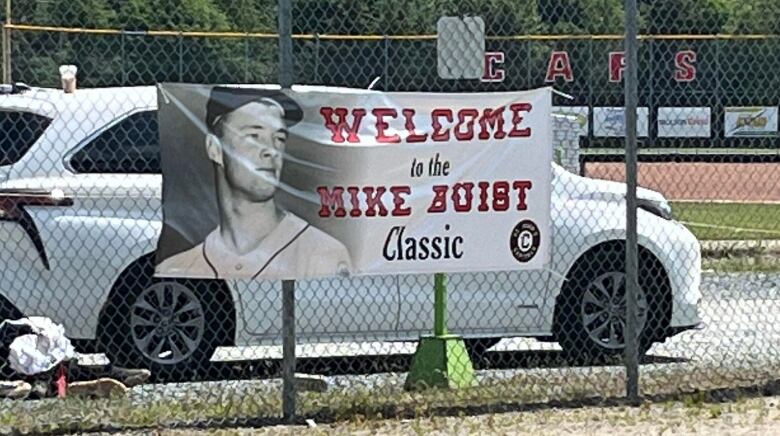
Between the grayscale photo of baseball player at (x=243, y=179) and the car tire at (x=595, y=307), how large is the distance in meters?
2.60

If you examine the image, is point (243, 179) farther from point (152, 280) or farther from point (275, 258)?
point (152, 280)

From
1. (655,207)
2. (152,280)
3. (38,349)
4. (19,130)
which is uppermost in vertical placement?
(19,130)

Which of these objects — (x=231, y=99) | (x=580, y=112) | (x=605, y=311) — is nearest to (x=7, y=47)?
(x=580, y=112)

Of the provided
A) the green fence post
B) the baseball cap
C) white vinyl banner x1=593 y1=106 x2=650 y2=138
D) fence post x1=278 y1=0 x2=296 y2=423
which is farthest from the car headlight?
white vinyl banner x1=593 y1=106 x2=650 y2=138

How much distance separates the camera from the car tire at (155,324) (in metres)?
8.93

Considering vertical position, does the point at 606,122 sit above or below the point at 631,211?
above

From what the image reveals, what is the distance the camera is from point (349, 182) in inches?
301

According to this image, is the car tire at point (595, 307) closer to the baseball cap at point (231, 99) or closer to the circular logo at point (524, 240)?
the circular logo at point (524, 240)

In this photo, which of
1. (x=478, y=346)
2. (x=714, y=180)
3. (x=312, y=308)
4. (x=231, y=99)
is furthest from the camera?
(x=714, y=180)

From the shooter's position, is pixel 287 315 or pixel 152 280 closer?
pixel 287 315

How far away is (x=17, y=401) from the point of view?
827cm

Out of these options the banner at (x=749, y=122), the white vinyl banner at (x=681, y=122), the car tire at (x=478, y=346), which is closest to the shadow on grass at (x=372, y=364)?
the car tire at (x=478, y=346)

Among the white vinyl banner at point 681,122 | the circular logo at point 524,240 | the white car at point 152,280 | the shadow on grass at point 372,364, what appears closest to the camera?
the circular logo at point 524,240

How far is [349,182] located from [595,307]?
8.36 ft
